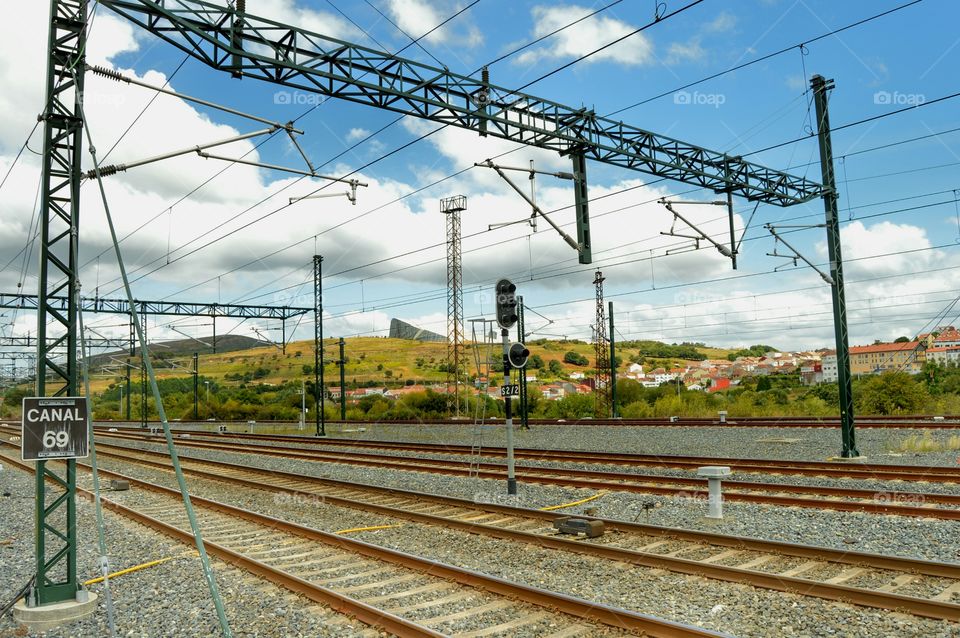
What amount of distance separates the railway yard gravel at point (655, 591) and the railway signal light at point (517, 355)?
12.8ft

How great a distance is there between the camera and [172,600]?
7.48 m

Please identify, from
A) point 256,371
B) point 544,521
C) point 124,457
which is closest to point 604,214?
point 544,521

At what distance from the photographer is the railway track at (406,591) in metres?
6.02

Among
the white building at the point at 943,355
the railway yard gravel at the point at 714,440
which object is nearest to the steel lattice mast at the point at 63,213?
the railway yard gravel at the point at 714,440

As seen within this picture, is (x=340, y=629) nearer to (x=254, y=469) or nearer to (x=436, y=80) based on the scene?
(x=436, y=80)

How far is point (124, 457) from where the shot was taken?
2694 centimetres

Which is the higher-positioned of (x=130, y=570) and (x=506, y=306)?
(x=506, y=306)

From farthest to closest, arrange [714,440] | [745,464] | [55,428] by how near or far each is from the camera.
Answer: [714,440] → [745,464] → [55,428]

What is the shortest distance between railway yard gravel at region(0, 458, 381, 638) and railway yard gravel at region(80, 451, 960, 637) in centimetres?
222

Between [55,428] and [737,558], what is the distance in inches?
308

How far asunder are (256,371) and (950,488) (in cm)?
11691

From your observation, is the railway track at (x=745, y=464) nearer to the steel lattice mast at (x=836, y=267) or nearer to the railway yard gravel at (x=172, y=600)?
the steel lattice mast at (x=836, y=267)

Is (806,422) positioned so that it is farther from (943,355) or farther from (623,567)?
(943,355)

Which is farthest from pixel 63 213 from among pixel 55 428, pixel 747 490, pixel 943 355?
pixel 943 355
